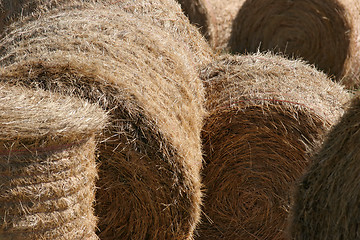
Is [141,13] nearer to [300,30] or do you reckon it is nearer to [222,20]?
[300,30]

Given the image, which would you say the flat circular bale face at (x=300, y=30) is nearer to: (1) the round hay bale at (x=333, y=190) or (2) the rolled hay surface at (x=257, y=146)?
(2) the rolled hay surface at (x=257, y=146)

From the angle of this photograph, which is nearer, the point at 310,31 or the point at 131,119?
the point at 131,119

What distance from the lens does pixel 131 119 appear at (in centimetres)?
317

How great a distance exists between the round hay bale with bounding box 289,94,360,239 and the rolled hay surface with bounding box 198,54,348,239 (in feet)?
3.20

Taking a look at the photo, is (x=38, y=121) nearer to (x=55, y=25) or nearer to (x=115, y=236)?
(x=115, y=236)

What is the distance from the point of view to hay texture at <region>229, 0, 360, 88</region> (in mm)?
6500

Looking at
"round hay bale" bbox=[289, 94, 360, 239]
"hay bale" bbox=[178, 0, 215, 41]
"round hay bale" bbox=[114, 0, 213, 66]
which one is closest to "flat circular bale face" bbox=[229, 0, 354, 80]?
"hay bale" bbox=[178, 0, 215, 41]

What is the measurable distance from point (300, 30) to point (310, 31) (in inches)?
5.6

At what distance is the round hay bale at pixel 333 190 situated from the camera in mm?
2607

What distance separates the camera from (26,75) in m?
3.25

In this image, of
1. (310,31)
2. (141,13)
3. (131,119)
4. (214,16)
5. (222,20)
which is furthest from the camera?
(222,20)

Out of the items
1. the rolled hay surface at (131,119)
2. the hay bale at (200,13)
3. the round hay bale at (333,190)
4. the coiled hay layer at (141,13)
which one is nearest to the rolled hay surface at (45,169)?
the rolled hay surface at (131,119)

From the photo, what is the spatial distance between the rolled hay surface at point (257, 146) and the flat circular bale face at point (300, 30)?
249 centimetres

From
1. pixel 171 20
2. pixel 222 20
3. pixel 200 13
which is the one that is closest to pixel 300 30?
pixel 222 20
